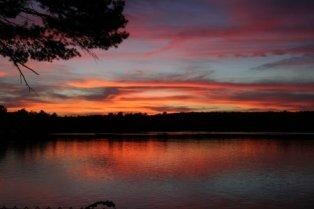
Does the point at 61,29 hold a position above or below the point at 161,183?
above

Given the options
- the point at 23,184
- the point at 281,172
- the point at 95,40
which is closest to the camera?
the point at 95,40

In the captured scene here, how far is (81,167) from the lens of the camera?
75562 mm

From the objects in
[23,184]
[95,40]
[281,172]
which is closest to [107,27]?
[95,40]

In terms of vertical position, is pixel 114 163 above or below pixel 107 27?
below

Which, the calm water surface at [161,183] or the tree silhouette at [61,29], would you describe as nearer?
the tree silhouette at [61,29]

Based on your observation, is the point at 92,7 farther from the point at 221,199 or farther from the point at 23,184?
the point at 23,184

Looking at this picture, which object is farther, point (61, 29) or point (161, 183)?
point (161, 183)

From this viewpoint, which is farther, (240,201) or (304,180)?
(304,180)

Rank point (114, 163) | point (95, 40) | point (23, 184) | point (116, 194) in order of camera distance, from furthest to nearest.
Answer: point (114, 163)
point (23, 184)
point (116, 194)
point (95, 40)

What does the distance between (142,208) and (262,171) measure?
3249 cm

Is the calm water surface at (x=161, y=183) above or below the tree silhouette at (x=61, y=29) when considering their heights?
below

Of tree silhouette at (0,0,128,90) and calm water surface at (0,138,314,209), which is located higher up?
tree silhouette at (0,0,128,90)

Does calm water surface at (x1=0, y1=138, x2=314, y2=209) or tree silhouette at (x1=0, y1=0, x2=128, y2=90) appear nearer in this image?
tree silhouette at (x1=0, y1=0, x2=128, y2=90)

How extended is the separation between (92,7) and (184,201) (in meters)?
30.4
